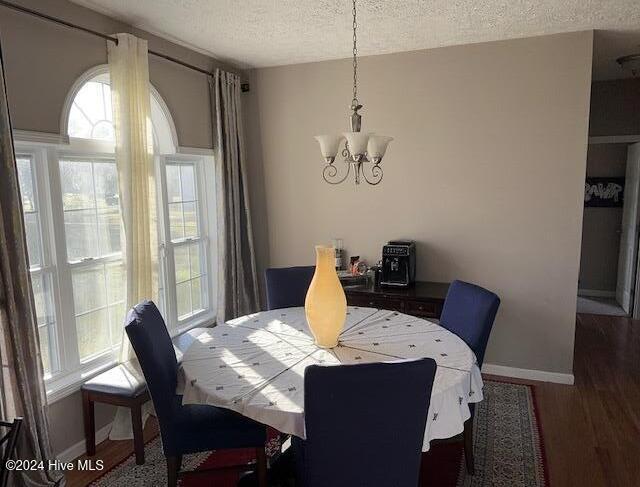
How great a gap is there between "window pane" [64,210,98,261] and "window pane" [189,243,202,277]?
1033 mm

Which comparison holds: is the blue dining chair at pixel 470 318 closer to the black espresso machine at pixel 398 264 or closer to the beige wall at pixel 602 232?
the black espresso machine at pixel 398 264

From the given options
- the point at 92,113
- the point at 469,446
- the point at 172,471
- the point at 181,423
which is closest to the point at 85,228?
the point at 92,113

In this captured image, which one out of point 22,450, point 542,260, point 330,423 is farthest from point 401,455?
point 542,260

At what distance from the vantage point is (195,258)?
161 inches

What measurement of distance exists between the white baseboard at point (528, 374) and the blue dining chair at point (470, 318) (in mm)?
1331

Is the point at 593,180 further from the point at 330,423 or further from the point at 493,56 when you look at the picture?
the point at 330,423

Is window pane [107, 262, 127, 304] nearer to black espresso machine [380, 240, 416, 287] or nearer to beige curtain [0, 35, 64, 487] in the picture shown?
beige curtain [0, 35, 64, 487]

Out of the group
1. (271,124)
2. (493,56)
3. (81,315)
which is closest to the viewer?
(81,315)

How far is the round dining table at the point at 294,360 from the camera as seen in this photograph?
1.86 m

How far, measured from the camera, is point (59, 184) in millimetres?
2734

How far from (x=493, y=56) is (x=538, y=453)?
2822 mm

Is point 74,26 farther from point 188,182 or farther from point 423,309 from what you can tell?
point 423,309

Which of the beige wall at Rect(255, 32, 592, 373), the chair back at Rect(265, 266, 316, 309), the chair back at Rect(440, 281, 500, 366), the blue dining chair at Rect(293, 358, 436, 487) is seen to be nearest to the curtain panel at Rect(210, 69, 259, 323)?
the beige wall at Rect(255, 32, 592, 373)

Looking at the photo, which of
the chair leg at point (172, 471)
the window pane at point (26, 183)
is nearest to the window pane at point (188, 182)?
the window pane at point (26, 183)
